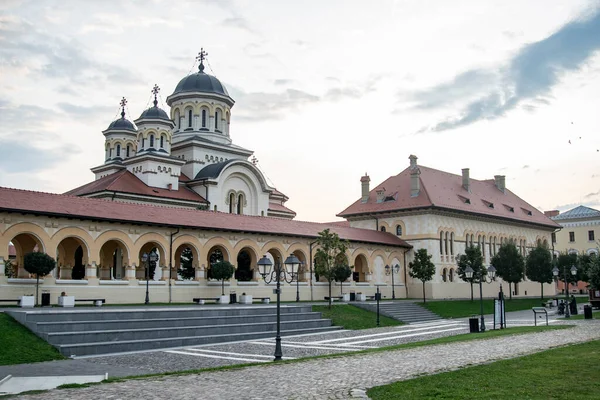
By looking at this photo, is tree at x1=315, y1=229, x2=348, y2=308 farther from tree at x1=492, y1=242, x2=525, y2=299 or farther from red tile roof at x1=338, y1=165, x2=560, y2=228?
tree at x1=492, y1=242, x2=525, y2=299

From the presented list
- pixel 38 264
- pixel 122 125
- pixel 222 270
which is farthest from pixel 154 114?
pixel 38 264

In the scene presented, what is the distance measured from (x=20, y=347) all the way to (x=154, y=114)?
3638 centimetres

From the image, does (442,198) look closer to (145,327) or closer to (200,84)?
(200,84)

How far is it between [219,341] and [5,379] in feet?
35.5

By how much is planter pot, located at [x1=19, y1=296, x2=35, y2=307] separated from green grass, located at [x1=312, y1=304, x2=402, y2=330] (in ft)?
44.0

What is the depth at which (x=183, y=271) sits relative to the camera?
3869 cm

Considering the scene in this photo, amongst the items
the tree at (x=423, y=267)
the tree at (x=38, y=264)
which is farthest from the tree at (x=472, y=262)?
the tree at (x=38, y=264)

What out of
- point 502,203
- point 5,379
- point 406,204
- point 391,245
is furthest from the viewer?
point 502,203

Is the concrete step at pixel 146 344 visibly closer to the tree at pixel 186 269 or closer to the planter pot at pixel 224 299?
the planter pot at pixel 224 299

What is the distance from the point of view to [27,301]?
25578 mm

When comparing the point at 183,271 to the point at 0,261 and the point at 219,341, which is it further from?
the point at 219,341

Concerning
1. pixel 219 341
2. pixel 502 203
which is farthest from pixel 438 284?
pixel 219 341

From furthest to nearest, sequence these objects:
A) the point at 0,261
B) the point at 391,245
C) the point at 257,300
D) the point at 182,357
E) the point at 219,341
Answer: the point at 391,245, the point at 257,300, the point at 0,261, the point at 219,341, the point at 182,357

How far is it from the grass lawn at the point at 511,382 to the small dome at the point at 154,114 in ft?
141
